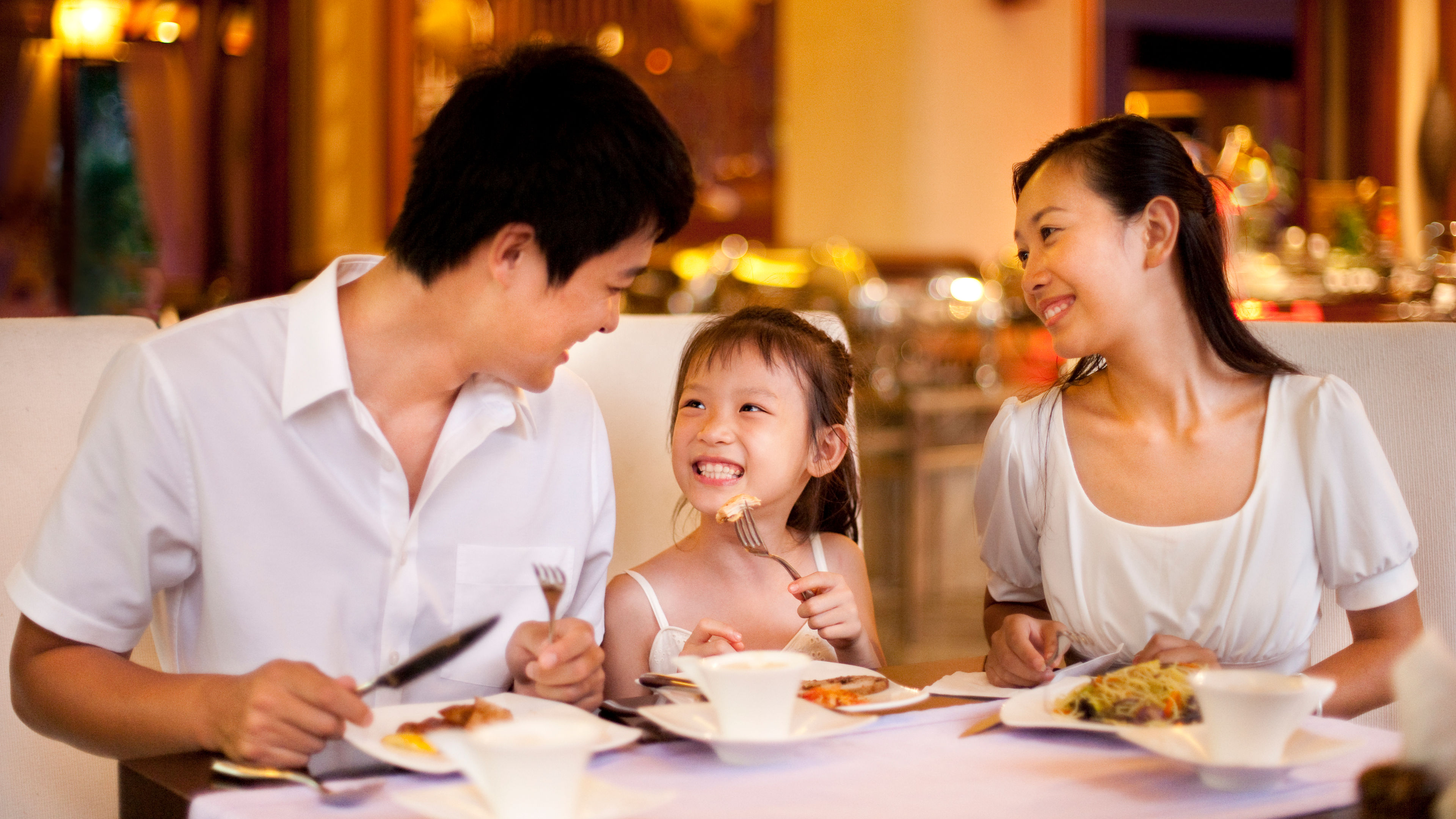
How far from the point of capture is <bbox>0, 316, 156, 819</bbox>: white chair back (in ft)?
4.50

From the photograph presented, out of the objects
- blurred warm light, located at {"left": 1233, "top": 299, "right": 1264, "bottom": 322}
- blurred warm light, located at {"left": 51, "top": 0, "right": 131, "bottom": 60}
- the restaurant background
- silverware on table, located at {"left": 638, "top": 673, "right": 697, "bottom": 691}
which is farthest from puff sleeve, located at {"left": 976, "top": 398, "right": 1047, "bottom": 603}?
blurred warm light, located at {"left": 51, "top": 0, "right": 131, "bottom": 60}

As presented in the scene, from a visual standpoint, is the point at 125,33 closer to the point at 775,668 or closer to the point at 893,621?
the point at 893,621

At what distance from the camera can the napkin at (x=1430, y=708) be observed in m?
0.71

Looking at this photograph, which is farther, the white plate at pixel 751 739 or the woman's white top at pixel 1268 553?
the woman's white top at pixel 1268 553

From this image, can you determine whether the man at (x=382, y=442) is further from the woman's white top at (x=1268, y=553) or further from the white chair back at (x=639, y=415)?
the woman's white top at (x=1268, y=553)

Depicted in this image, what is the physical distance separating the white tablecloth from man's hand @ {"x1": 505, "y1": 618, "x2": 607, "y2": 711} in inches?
6.4

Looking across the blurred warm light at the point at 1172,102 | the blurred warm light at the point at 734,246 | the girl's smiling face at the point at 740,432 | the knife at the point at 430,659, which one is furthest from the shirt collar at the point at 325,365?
the blurred warm light at the point at 1172,102

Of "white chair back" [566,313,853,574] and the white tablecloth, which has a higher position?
"white chair back" [566,313,853,574]

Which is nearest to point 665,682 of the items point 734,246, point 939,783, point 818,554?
point 939,783

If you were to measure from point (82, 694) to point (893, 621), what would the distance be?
3.44 metres

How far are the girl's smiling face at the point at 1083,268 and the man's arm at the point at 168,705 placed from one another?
0.92m

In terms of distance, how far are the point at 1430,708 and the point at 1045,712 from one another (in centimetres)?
36

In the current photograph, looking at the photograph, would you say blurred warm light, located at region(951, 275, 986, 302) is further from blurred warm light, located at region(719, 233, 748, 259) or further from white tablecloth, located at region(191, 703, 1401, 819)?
white tablecloth, located at region(191, 703, 1401, 819)

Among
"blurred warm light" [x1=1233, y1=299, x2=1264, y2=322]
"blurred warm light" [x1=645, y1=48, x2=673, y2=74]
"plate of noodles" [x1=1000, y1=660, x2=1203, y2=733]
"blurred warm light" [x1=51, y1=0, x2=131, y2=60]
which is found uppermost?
"blurred warm light" [x1=51, y1=0, x2=131, y2=60]
